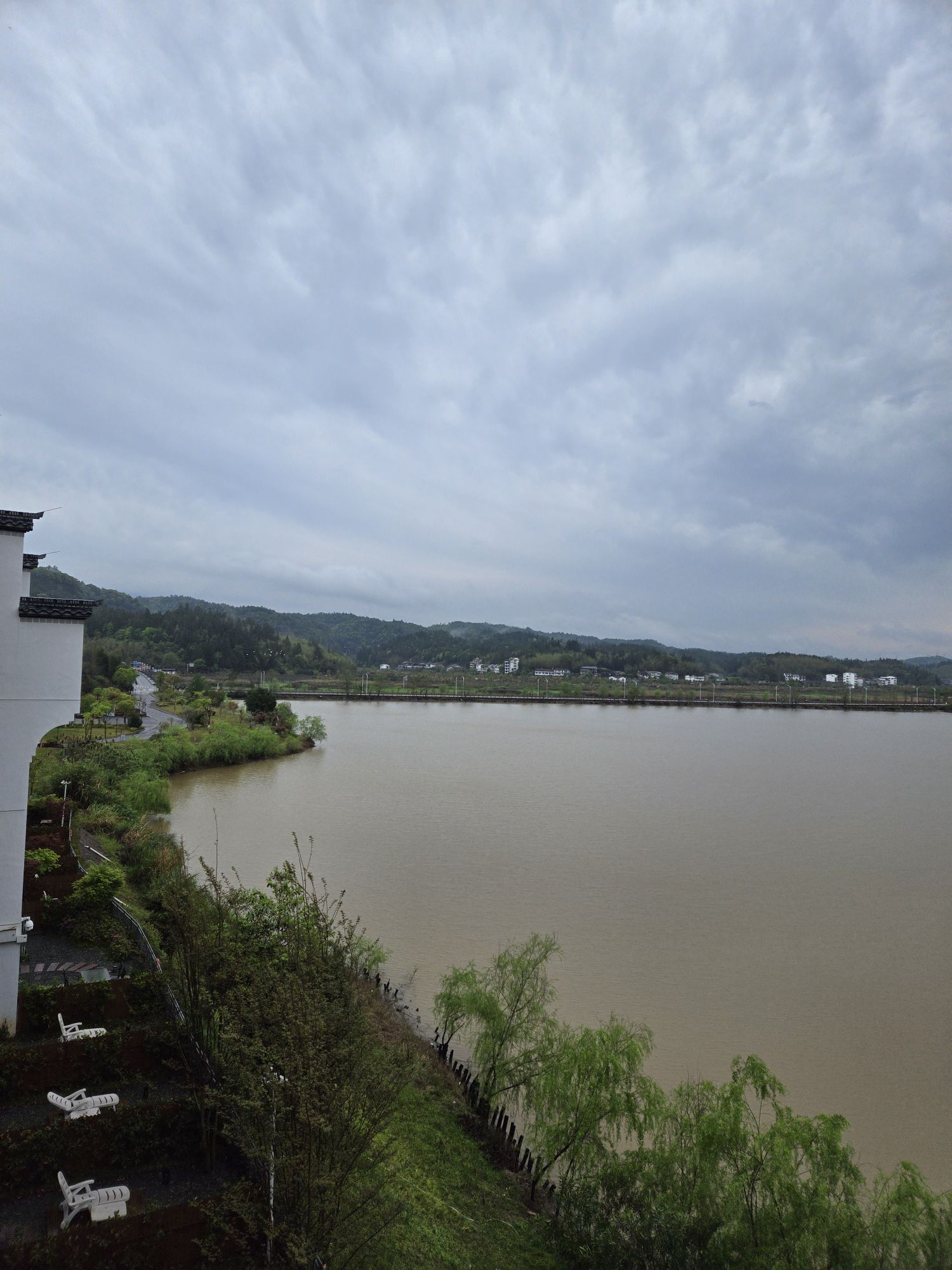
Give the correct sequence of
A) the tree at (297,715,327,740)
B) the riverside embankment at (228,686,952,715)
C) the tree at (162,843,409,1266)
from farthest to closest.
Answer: the riverside embankment at (228,686,952,715) < the tree at (297,715,327,740) < the tree at (162,843,409,1266)

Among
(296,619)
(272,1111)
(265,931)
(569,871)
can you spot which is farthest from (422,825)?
(296,619)

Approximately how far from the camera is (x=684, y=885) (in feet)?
52.0

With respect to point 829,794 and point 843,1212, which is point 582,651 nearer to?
point 829,794

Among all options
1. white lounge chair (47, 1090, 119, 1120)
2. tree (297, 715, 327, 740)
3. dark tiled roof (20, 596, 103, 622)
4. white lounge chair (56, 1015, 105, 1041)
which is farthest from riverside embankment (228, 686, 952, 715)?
white lounge chair (47, 1090, 119, 1120)

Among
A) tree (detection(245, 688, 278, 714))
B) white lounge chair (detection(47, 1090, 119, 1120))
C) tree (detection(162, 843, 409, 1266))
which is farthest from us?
tree (detection(245, 688, 278, 714))

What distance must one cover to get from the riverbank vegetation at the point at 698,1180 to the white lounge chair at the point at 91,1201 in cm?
315

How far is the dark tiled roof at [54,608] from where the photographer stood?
6.61 metres

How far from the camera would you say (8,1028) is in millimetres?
6707

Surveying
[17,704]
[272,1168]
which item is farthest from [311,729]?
[272,1168]

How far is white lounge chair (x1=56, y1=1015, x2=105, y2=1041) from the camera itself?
6.64m

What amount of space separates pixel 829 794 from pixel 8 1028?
27496 millimetres

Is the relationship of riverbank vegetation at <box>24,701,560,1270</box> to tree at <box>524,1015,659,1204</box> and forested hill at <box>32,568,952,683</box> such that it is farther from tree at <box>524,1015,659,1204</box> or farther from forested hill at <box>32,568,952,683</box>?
forested hill at <box>32,568,952,683</box>

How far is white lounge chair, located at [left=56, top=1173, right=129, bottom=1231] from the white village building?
2.48 meters

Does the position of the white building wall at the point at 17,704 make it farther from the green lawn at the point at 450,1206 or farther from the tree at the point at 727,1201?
the tree at the point at 727,1201
